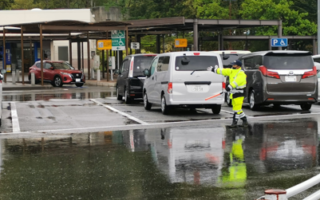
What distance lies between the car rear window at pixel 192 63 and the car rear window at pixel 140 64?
4830 millimetres

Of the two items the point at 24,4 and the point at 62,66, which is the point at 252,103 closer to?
the point at 62,66

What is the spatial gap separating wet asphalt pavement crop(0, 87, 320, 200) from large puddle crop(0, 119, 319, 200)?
0.01m

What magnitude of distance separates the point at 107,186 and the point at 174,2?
69.3 m

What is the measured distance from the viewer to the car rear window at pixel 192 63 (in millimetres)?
16609

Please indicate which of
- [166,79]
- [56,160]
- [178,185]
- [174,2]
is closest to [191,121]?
[166,79]

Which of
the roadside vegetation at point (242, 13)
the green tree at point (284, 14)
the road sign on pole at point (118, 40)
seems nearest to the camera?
the road sign on pole at point (118, 40)

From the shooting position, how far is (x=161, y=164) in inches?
358

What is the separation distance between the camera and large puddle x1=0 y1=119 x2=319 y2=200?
7.27 metres

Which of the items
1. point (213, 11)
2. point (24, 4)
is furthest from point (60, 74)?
point (24, 4)

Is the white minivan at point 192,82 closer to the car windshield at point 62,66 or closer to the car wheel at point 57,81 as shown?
the car wheel at point 57,81

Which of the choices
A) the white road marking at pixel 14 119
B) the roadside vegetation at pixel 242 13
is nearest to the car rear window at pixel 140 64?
the white road marking at pixel 14 119

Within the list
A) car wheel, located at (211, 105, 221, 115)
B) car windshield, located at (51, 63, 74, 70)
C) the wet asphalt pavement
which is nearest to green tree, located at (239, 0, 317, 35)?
car windshield, located at (51, 63, 74, 70)

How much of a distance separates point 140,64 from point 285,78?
5.81 m

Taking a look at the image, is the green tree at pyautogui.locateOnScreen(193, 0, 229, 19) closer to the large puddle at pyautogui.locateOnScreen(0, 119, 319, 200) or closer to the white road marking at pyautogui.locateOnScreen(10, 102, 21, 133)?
the white road marking at pyautogui.locateOnScreen(10, 102, 21, 133)
